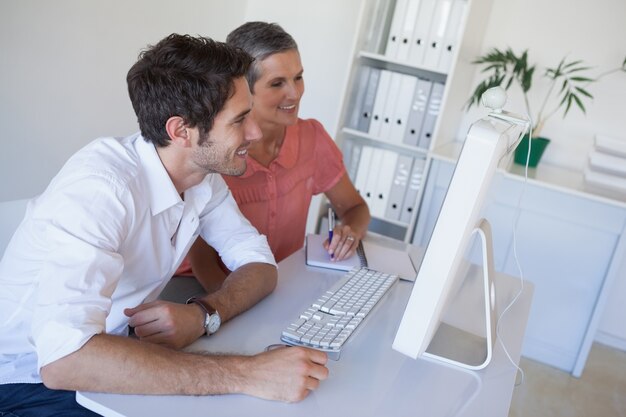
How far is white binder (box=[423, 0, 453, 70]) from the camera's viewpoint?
9.41 feet

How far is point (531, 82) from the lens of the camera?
3250mm

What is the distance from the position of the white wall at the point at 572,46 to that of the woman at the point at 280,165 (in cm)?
155

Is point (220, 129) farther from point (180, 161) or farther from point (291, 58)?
point (291, 58)

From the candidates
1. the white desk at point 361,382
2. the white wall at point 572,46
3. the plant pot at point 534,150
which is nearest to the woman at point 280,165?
the white desk at point 361,382

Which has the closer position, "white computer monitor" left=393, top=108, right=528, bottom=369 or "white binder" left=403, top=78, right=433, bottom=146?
"white computer monitor" left=393, top=108, right=528, bottom=369

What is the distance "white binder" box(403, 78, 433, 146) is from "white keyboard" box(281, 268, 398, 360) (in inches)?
61.8

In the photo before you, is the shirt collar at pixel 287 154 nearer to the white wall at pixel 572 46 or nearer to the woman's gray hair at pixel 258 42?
the woman's gray hair at pixel 258 42

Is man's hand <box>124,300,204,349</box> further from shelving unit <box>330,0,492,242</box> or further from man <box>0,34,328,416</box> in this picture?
shelving unit <box>330,0,492,242</box>

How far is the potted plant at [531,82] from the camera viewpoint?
117 inches

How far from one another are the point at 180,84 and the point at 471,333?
804 millimetres

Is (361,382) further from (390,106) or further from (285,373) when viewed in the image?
(390,106)

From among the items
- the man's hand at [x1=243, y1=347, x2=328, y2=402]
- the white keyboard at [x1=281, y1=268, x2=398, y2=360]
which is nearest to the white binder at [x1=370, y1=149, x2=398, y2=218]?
the white keyboard at [x1=281, y1=268, x2=398, y2=360]

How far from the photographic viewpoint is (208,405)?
0.96 m

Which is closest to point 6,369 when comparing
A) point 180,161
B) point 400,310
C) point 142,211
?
point 142,211
